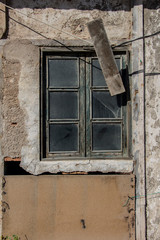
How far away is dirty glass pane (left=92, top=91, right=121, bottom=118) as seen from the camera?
10.0 feet

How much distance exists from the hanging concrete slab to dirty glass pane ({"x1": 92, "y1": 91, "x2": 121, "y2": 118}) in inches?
11.0

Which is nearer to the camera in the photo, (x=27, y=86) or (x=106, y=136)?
(x=27, y=86)

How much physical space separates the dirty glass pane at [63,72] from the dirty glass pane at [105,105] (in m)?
0.35

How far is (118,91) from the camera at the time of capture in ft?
9.12

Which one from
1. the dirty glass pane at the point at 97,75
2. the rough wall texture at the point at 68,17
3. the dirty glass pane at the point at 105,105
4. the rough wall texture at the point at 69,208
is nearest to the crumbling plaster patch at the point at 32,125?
the rough wall texture at the point at 69,208

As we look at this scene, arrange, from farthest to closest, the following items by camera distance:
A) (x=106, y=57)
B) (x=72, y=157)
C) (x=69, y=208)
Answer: (x=72, y=157)
(x=69, y=208)
(x=106, y=57)

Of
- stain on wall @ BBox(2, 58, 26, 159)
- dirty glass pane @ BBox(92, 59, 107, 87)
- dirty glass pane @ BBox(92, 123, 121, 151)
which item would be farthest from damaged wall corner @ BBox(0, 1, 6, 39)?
dirty glass pane @ BBox(92, 123, 121, 151)

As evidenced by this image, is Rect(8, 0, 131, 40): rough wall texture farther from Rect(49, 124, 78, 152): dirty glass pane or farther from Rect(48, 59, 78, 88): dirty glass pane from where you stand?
Rect(49, 124, 78, 152): dirty glass pane

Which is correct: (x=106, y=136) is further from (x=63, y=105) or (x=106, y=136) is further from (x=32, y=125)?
(x=32, y=125)

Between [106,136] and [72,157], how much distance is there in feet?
1.80

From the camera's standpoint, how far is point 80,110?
119 inches

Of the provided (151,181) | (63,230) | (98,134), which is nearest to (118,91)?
(98,134)

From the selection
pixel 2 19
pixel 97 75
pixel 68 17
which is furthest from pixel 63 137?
pixel 2 19

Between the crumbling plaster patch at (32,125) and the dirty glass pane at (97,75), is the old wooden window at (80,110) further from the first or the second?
the crumbling plaster patch at (32,125)
